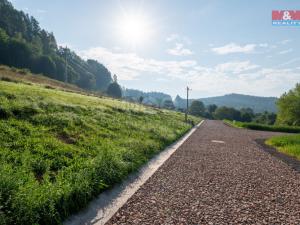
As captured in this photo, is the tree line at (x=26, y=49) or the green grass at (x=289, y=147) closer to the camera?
the green grass at (x=289, y=147)

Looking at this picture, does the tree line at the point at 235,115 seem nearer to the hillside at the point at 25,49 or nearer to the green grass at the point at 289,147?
the hillside at the point at 25,49

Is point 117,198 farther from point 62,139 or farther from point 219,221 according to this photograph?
point 62,139

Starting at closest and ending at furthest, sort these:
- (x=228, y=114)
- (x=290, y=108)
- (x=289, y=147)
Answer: (x=289, y=147), (x=290, y=108), (x=228, y=114)

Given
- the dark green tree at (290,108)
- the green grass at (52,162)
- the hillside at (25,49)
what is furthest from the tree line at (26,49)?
the green grass at (52,162)

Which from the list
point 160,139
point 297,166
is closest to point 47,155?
point 160,139

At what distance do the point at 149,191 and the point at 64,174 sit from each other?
293 centimetres

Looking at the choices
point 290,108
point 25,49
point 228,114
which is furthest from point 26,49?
point 228,114

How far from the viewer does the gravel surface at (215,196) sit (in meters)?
7.00

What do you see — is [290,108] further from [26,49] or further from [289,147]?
[26,49]

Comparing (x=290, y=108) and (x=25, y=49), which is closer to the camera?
(x=290, y=108)

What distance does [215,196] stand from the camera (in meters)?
8.66

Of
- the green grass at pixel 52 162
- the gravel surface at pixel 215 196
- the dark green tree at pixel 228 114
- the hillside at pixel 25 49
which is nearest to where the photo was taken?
the green grass at pixel 52 162

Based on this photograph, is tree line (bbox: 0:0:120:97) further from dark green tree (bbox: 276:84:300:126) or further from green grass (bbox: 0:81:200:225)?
green grass (bbox: 0:81:200:225)

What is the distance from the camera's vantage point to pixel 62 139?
1273 centimetres
